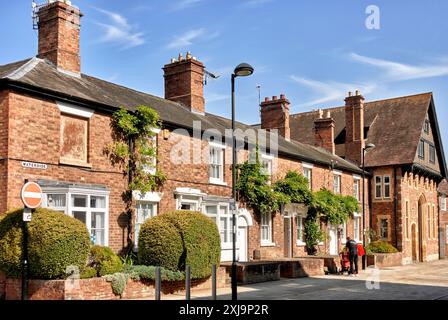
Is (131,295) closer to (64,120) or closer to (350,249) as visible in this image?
(64,120)

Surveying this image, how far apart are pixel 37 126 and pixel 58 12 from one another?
505 cm

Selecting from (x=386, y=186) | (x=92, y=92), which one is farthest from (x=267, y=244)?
(x=386, y=186)

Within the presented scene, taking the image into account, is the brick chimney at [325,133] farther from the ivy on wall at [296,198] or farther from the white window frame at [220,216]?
the white window frame at [220,216]

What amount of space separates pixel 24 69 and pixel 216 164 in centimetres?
914

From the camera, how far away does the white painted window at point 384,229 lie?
3956cm

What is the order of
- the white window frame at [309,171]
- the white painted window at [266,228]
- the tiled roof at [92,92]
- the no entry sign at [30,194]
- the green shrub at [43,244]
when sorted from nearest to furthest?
1. the no entry sign at [30,194]
2. the green shrub at [43,244]
3. the tiled roof at [92,92]
4. the white painted window at [266,228]
5. the white window frame at [309,171]

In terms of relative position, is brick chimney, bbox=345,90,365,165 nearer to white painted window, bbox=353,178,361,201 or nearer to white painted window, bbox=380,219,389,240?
white painted window, bbox=353,178,361,201

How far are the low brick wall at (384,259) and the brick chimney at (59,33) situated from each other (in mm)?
19801

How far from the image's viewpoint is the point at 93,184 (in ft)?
60.7

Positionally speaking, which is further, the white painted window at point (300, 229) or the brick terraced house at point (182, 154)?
the white painted window at point (300, 229)

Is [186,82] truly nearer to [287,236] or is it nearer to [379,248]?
[287,236]

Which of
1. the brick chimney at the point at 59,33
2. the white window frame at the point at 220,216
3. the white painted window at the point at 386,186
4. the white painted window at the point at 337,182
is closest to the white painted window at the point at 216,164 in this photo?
the white window frame at the point at 220,216

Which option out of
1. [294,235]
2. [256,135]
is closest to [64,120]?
[256,135]

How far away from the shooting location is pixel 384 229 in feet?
131
